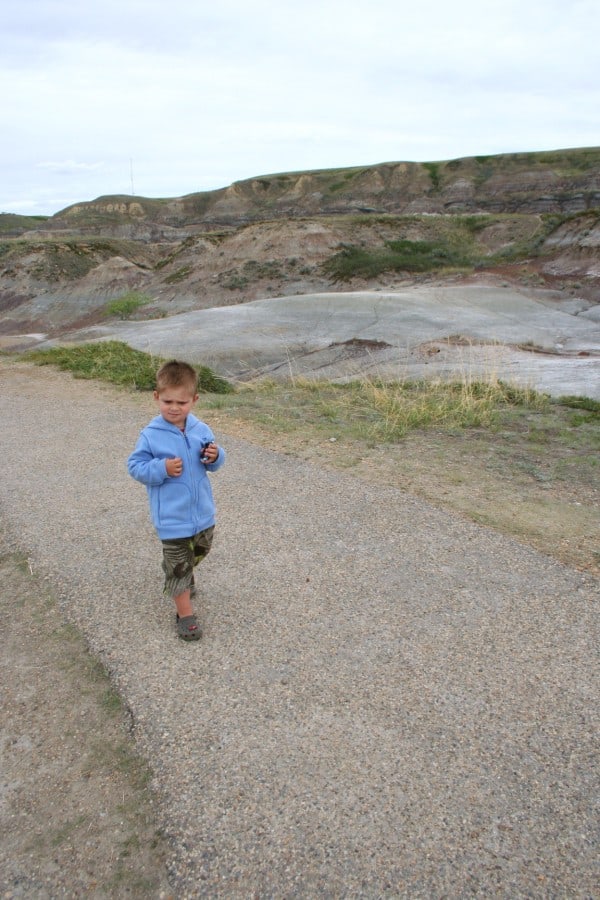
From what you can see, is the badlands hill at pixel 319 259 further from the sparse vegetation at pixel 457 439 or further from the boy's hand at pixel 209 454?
the boy's hand at pixel 209 454

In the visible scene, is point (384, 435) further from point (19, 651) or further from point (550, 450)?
point (19, 651)

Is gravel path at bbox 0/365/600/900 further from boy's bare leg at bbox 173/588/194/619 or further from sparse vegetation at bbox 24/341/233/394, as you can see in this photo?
sparse vegetation at bbox 24/341/233/394

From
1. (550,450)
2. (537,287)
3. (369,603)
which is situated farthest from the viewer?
(537,287)

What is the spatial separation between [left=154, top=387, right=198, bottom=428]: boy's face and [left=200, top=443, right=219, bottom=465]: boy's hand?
0.67 feet

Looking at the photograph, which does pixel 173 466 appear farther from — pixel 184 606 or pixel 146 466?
pixel 184 606

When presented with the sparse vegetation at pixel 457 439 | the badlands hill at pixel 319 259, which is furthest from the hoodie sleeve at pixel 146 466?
the badlands hill at pixel 319 259

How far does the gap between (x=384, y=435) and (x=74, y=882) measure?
557 cm

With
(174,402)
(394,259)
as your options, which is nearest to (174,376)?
(174,402)

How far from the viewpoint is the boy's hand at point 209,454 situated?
10.3 ft

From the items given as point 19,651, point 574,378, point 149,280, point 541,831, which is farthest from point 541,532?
point 149,280

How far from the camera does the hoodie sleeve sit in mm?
3068

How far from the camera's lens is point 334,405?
880 centimetres

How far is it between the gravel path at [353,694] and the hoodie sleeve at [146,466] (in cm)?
85

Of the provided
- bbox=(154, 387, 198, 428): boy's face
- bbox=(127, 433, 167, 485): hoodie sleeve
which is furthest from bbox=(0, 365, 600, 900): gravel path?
bbox=(154, 387, 198, 428): boy's face
